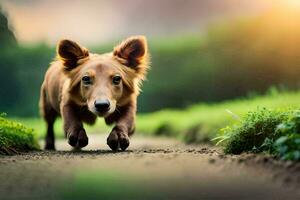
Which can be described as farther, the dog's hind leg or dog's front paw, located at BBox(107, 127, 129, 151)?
the dog's hind leg

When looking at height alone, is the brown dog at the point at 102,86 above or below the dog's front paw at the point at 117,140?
above

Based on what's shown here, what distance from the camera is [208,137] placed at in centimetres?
919

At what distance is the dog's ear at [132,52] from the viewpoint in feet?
22.4

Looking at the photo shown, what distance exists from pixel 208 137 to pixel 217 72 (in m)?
2.91

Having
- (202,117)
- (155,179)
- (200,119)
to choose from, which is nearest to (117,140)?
(155,179)

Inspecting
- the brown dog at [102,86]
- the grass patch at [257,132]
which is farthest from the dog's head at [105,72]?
the grass patch at [257,132]

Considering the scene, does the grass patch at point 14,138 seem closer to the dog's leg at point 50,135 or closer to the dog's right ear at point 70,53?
the dog's right ear at point 70,53

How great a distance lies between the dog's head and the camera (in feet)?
20.4

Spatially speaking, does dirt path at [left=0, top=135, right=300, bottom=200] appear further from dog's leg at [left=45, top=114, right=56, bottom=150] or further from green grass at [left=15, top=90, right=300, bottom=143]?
green grass at [left=15, top=90, right=300, bottom=143]

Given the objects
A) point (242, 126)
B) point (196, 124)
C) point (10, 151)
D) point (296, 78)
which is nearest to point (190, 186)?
point (242, 126)

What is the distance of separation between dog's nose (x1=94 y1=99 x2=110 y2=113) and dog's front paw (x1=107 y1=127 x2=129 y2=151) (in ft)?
0.77

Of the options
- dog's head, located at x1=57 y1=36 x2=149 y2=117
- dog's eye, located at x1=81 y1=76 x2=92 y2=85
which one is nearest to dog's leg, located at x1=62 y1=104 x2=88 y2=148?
dog's head, located at x1=57 y1=36 x2=149 y2=117

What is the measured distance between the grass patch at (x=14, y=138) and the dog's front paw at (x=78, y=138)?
51 cm

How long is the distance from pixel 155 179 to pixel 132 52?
2970 millimetres
